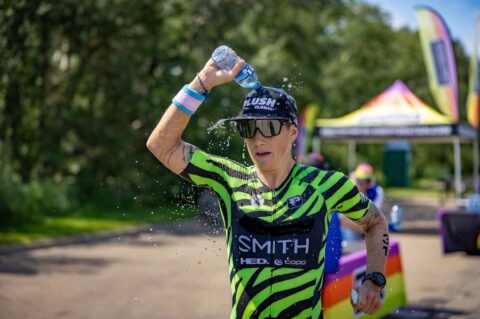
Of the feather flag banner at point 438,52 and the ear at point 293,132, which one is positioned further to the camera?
the feather flag banner at point 438,52

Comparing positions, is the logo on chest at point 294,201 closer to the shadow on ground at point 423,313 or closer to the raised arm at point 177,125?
the raised arm at point 177,125

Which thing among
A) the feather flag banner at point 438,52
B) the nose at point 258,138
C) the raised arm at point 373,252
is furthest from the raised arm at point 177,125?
the feather flag banner at point 438,52

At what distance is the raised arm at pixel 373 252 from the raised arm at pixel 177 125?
92 centimetres

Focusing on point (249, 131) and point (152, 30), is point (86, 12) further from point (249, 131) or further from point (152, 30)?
point (249, 131)

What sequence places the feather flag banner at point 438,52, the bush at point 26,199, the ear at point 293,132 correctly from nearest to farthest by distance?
1. the ear at point 293,132
2. the bush at point 26,199
3. the feather flag banner at point 438,52

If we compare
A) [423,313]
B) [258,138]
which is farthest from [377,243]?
[423,313]

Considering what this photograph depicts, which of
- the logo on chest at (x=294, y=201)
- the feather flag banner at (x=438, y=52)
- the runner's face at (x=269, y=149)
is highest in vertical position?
the feather flag banner at (x=438, y=52)

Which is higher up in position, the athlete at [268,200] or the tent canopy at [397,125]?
the tent canopy at [397,125]

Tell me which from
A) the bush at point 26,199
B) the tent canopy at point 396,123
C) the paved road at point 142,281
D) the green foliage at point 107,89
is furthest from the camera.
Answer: the green foliage at point 107,89

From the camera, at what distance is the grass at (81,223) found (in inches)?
567

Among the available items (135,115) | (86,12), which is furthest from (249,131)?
(135,115)

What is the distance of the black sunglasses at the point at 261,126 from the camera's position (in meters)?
2.88

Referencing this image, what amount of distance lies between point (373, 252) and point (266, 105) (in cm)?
88

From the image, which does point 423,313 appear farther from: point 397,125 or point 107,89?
point 107,89
